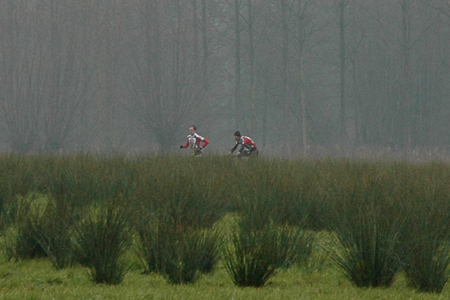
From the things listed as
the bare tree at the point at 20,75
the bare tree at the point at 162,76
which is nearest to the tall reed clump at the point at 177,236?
the bare tree at the point at 20,75

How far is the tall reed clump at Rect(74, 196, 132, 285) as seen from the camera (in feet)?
22.3

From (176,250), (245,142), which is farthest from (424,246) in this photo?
(245,142)

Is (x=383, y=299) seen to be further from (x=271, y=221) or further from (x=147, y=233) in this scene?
(x=147, y=233)

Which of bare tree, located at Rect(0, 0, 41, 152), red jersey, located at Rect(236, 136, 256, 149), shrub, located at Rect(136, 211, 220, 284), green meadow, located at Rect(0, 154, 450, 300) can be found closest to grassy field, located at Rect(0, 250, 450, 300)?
green meadow, located at Rect(0, 154, 450, 300)

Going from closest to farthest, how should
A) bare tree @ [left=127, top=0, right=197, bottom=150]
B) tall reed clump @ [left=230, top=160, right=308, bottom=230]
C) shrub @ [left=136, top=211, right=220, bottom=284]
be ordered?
shrub @ [left=136, top=211, right=220, bottom=284], tall reed clump @ [left=230, top=160, right=308, bottom=230], bare tree @ [left=127, top=0, right=197, bottom=150]

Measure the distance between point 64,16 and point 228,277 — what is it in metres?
23.8

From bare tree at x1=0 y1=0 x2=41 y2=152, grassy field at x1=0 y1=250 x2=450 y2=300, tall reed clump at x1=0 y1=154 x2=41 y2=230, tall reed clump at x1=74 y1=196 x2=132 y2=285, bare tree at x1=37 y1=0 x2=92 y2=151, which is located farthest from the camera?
bare tree at x1=37 y1=0 x2=92 y2=151

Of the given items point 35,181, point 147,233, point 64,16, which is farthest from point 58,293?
point 64,16

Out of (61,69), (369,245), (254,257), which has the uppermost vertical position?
(61,69)

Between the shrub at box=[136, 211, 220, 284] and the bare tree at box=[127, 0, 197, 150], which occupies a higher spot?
the bare tree at box=[127, 0, 197, 150]

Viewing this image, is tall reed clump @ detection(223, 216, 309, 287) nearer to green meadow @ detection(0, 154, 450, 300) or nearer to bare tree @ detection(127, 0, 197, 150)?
green meadow @ detection(0, 154, 450, 300)

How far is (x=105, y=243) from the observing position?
271 inches

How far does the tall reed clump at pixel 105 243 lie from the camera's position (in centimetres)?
679

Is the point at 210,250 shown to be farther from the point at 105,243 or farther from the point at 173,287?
the point at 105,243
